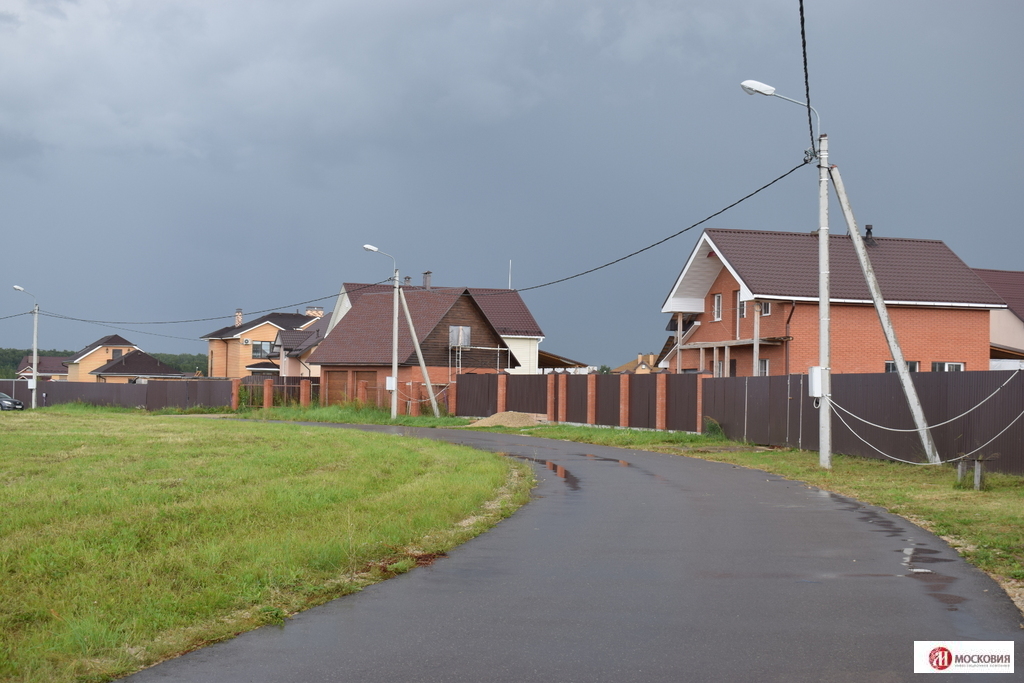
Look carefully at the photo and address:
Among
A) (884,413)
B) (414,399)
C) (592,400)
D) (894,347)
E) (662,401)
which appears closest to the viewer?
(894,347)

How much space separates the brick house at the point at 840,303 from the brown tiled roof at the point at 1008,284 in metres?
7.93

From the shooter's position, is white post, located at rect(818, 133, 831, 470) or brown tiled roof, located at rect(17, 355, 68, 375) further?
brown tiled roof, located at rect(17, 355, 68, 375)

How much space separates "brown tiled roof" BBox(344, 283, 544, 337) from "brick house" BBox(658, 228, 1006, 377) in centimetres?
2558

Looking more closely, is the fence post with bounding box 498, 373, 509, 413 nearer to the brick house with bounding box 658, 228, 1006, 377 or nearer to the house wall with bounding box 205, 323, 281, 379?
the brick house with bounding box 658, 228, 1006, 377

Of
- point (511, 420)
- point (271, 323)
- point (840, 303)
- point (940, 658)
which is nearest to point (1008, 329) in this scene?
point (840, 303)

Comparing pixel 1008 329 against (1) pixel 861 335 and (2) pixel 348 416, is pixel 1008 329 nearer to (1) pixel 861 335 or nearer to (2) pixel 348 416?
(1) pixel 861 335

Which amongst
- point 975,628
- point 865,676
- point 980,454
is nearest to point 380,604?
point 865,676

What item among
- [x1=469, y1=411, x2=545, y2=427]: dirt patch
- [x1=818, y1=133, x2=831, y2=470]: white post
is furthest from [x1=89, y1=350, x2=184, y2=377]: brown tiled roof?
[x1=818, y1=133, x2=831, y2=470]: white post

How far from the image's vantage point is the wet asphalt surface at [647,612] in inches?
225

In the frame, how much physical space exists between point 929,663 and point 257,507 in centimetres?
816

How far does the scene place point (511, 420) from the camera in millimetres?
37219

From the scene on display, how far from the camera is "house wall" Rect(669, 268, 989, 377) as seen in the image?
32.9 meters

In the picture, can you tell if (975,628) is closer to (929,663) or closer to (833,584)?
(929,663)

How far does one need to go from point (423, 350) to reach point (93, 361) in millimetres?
70401
